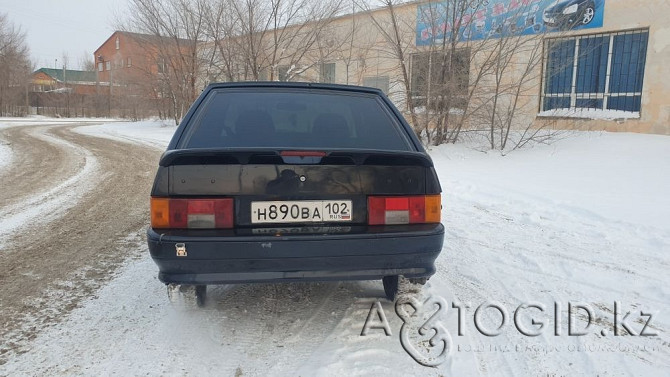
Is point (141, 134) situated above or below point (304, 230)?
above

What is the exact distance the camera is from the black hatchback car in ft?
7.40

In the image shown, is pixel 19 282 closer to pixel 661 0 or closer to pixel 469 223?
pixel 469 223

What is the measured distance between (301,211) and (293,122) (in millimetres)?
825

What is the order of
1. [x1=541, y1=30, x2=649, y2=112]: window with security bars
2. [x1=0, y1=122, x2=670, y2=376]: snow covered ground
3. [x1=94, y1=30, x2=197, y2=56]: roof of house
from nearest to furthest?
[x1=0, y1=122, x2=670, y2=376]: snow covered ground → [x1=541, y1=30, x2=649, y2=112]: window with security bars → [x1=94, y1=30, x2=197, y2=56]: roof of house

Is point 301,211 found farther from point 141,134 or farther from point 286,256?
point 141,134

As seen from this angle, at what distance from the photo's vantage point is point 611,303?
118 inches

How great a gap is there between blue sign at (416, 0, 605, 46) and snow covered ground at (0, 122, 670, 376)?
7.56 metres

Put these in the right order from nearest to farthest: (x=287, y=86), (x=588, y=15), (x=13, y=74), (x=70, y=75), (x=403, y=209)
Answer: (x=403, y=209) → (x=287, y=86) → (x=588, y=15) → (x=13, y=74) → (x=70, y=75)

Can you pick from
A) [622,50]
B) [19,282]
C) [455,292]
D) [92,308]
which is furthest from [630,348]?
[622,50]

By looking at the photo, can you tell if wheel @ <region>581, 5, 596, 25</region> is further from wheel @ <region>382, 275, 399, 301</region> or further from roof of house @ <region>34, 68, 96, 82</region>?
roof of house @ <region>34, 68, 96, 82</region>

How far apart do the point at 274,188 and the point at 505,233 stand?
10.7 feet

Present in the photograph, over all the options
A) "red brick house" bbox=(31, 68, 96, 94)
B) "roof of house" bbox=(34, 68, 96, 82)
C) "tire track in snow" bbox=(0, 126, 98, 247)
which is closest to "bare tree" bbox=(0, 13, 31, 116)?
"red brick house" bbox=(31, 68, 96, 94)

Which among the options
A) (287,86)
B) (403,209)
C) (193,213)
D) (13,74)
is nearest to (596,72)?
(287,86)

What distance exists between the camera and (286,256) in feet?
7.49
